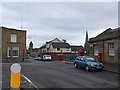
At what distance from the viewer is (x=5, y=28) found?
35.2 meters

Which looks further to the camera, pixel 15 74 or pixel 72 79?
pixel 72 79

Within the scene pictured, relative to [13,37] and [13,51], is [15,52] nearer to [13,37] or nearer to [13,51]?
[13,51]

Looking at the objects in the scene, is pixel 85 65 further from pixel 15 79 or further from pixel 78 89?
pixel 15 79

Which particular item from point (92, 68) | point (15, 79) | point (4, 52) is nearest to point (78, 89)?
point (15, 79)

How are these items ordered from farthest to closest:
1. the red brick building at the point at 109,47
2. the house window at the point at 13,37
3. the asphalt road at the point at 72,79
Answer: the house window at the point at 13,37 → the red brick building at the point at 109,47 → the asphalt road at the point at 72,79

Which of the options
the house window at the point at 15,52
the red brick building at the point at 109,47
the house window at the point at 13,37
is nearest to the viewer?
the red brick building at the point at 109,47

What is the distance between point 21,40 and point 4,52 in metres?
4.56

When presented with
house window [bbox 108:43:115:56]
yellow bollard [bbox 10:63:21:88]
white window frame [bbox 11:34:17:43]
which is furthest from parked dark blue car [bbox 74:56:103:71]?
white window frame [bbox 11:34:17:43]

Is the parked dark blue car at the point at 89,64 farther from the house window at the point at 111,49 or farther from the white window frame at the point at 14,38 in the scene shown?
the white window frame at the point at 14,38

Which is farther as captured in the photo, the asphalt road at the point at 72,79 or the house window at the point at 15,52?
the house window at the point at 15,52

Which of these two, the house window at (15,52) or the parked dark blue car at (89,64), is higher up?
the house window at (15,52)

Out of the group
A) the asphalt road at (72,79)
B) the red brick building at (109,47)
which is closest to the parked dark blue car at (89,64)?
the asphalt road at (72,79)

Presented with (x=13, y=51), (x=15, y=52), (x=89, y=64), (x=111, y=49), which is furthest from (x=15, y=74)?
(x=15, y=52)

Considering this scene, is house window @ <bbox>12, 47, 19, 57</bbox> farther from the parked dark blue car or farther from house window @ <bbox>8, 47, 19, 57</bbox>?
the parked dark blue car
